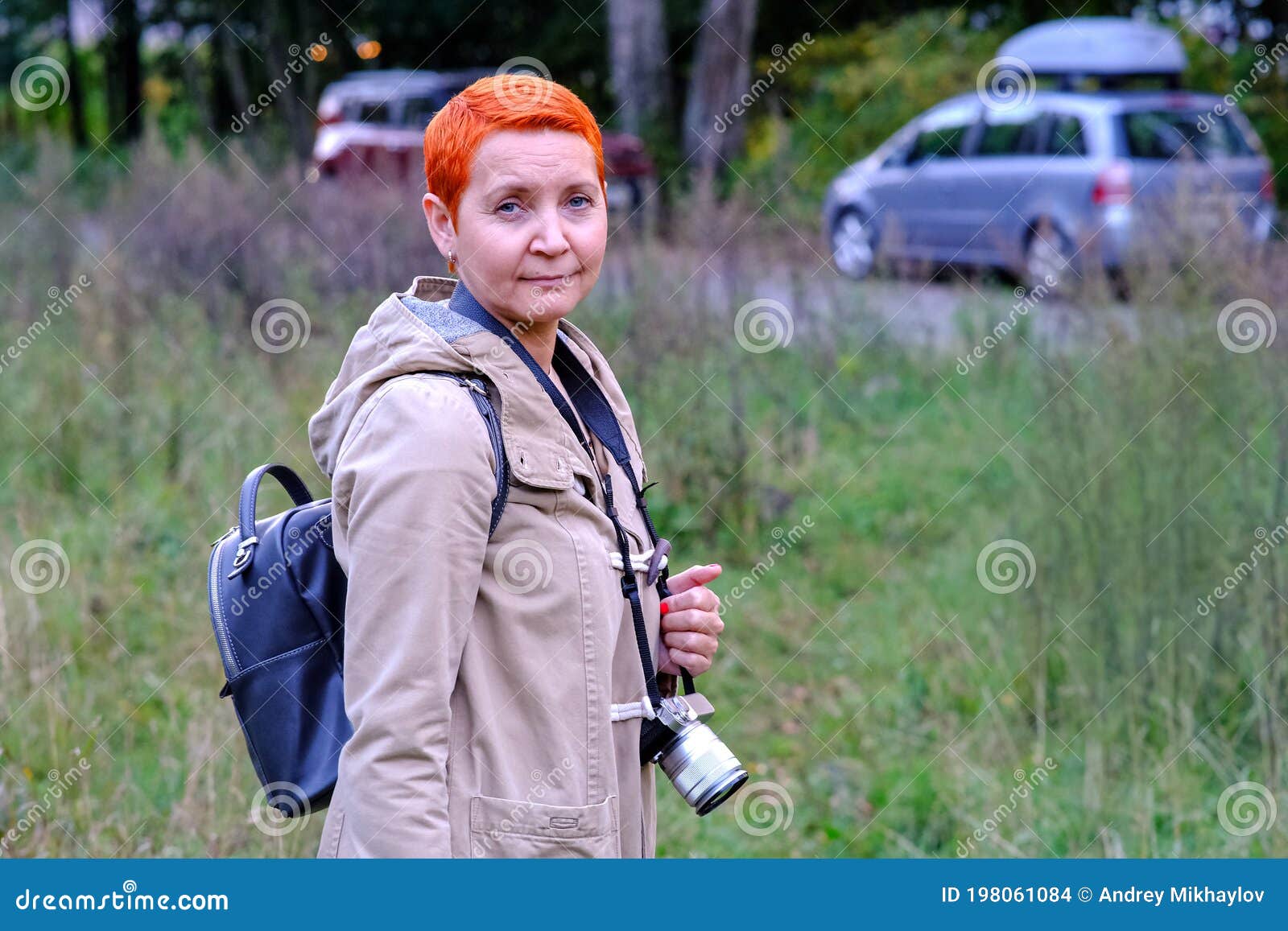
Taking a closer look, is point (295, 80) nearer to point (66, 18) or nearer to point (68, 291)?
point (66, 18)

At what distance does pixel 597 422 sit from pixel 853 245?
10794 millimetres

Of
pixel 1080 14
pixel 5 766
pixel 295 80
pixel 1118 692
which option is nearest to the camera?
pixel 5 766

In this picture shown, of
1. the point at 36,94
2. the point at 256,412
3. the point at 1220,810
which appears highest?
the point at 36,94

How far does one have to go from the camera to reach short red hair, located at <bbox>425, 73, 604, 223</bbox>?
72.7 inches

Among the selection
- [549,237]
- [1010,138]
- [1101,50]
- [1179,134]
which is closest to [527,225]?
[549,237]

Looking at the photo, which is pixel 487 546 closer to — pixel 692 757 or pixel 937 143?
pixel 692 757

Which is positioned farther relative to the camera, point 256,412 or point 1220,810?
point 256,412

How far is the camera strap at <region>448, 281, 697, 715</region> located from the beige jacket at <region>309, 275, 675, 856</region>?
20 mm

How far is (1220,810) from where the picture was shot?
393cm

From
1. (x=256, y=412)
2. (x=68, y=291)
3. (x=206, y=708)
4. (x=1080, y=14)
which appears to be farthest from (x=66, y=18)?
(x=206, y=708)

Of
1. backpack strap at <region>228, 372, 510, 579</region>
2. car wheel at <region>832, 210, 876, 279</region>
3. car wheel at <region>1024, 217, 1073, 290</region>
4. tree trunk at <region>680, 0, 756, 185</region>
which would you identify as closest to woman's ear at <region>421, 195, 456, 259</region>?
backpack strap at <region>228, 372, 510, 579</region>

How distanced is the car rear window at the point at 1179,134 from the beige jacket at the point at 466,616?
33.5 feet

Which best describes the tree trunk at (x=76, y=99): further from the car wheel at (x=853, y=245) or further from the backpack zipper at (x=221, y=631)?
the backpack zipper at (x=221, y=631)

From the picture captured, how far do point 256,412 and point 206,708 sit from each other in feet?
8.27
